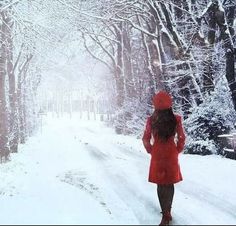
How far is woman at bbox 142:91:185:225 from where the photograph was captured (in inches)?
272

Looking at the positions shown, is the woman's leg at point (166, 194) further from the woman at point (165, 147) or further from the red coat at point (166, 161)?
the red coat at point (166, 161)

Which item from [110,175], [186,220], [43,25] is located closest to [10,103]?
[43,25]

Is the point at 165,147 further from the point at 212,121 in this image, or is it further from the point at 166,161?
the point at 212,121

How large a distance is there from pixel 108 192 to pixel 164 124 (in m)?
4.38

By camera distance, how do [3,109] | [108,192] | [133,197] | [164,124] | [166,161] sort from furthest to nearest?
[3,109], [108,192], [133,197], [166,161], [164,124]

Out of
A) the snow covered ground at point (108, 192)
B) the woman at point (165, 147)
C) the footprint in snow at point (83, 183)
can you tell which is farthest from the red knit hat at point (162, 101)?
the footprint in snow at point (83, 183)

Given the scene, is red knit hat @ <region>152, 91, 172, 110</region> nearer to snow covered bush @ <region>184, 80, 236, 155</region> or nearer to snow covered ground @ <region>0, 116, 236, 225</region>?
snow covered ground @ <region>0, 116, 236, 225</region>

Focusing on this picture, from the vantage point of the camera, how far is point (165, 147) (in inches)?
275

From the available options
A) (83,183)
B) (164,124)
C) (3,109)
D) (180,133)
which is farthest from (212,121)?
(164,124)

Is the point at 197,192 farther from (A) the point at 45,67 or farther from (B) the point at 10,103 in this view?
(A) the point at 45,67

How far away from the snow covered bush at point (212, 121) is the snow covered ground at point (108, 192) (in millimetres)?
819

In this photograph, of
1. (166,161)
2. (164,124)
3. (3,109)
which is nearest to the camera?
(164,124)

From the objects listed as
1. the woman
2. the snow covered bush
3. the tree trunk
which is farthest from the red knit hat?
the tree trunk

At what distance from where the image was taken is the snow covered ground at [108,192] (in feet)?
25.8
